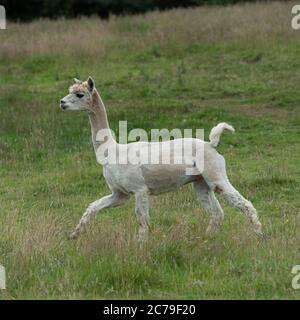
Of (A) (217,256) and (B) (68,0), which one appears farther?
(B) (68,0)

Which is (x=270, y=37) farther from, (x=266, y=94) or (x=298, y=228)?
(x=298, y=228)

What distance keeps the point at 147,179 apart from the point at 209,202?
0.81 metres

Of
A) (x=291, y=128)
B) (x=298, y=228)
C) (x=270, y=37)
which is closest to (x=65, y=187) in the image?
(x=298, y=228)

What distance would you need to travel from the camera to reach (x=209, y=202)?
9367 millimetres

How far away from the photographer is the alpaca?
884 centimetres

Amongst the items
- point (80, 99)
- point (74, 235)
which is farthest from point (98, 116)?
point (74, 235)

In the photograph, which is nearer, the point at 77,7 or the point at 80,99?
the point at 80,99

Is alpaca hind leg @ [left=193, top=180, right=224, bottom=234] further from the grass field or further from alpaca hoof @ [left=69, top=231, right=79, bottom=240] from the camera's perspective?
alpaca hoof @ [left=69, top=231, right=79, bottom=240]

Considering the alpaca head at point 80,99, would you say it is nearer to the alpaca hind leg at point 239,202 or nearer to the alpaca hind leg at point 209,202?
the alpaca hind leg at point 209,202

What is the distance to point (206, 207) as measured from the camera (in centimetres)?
941
